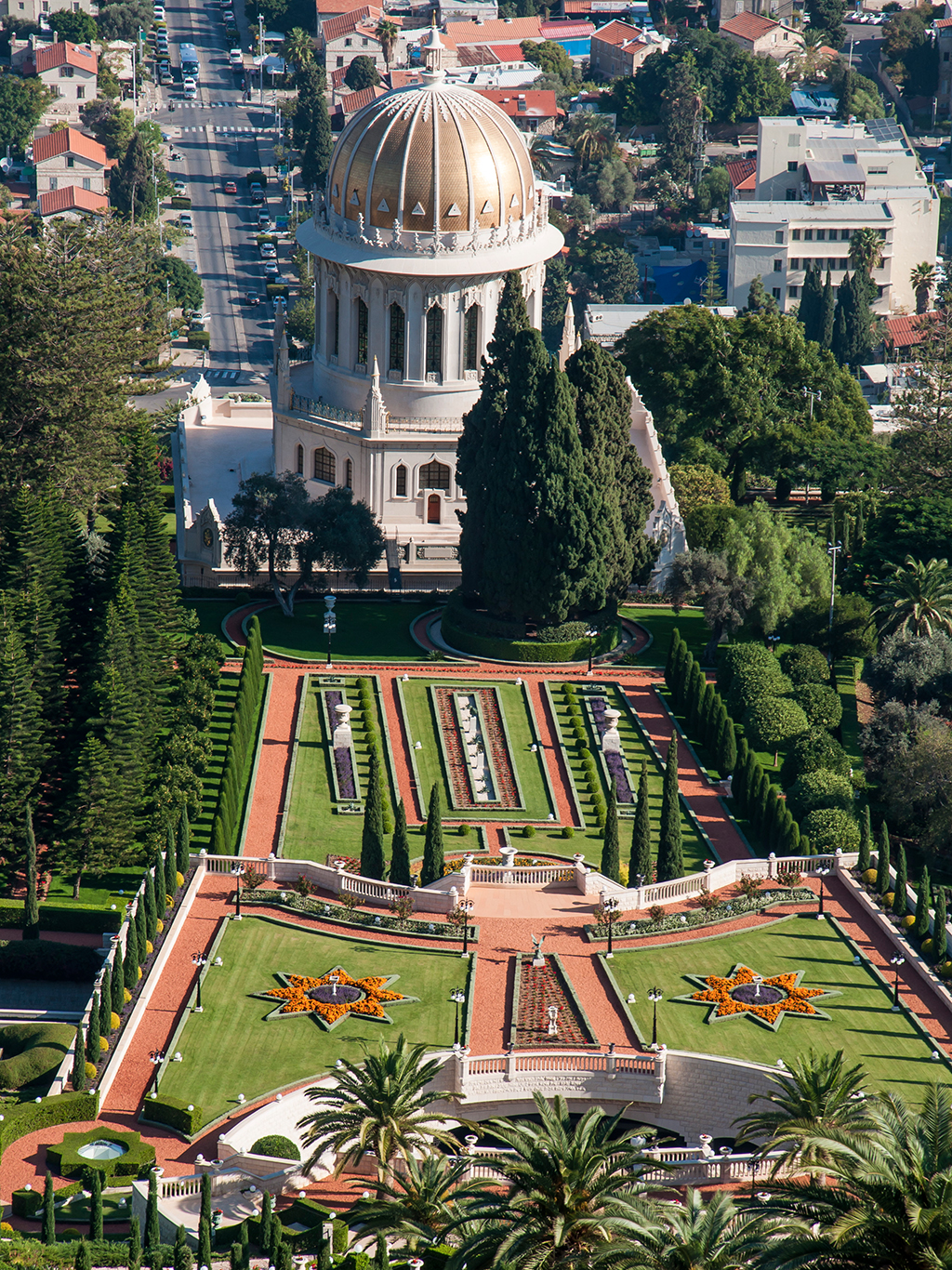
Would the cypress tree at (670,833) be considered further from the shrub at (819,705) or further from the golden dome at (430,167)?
the golden dome at (430,167)

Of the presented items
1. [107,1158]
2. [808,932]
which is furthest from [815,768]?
[107,1158]

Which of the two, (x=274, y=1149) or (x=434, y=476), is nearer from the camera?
(x=274, y=1149)

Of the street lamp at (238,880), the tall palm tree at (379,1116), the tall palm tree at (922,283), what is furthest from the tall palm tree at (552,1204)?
the tall palm tree at (922,283)

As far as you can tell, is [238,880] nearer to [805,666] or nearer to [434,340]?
[805,666]

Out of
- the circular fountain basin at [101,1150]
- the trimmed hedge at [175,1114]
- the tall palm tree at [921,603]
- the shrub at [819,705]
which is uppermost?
the tall palm tree at [921,603]

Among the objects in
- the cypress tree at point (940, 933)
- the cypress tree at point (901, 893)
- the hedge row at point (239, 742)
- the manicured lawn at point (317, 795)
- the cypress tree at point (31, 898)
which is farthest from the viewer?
the manicured lawn at point (317, 795)

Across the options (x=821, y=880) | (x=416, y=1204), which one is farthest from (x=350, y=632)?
(x=416, y=1204)

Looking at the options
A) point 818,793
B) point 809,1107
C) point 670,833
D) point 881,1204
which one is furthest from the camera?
point 818,793
